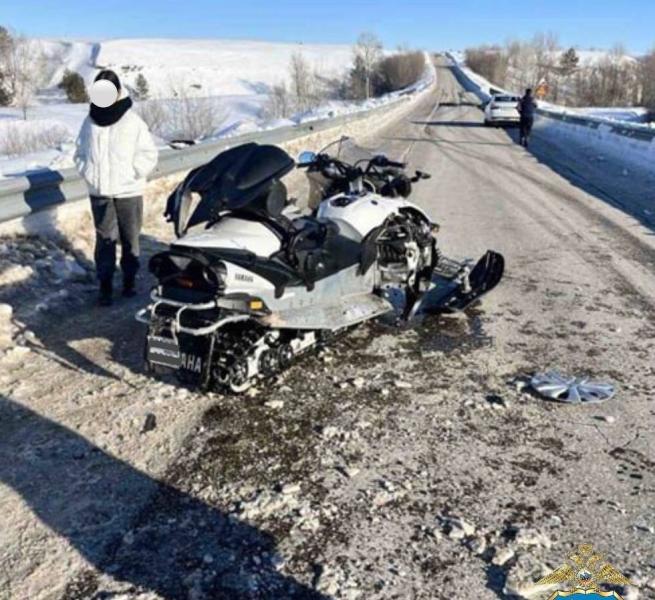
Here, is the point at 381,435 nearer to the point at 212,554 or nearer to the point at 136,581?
the point at 212,554

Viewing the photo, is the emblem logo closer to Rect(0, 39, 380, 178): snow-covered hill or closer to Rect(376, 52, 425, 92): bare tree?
Rect(0, 39, 380, 178): snow-covered hill

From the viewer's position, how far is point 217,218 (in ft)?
14.5

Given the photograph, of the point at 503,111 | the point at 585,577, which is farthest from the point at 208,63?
the point at 585,577

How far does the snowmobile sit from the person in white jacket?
141 cm

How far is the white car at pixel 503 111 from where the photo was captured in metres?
27.6

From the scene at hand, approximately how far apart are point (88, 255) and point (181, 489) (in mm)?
4426

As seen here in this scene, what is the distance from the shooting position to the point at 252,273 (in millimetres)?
4227

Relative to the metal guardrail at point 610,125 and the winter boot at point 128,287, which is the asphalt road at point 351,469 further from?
the metal guardrail at point 610,125

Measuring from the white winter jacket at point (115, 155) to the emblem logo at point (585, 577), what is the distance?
Answer: 4.55 m

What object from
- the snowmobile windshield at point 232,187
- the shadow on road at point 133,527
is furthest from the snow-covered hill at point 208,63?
the shadow on road at point 133,527

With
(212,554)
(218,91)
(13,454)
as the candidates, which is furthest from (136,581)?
(218,91)

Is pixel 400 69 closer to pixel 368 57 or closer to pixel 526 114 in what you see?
pixel 368 57

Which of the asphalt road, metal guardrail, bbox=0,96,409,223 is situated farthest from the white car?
the asphalt road

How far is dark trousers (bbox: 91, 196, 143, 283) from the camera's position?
594 centimetres
